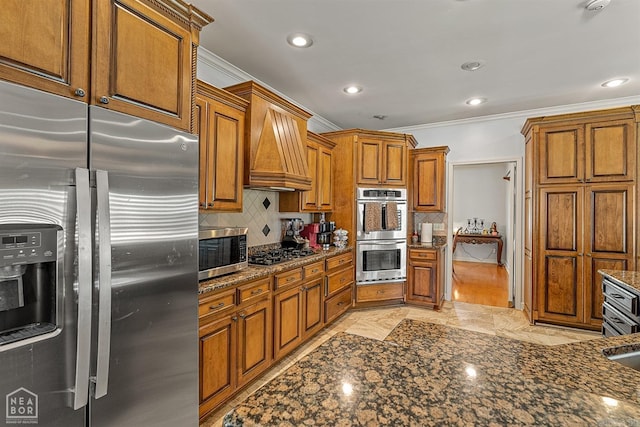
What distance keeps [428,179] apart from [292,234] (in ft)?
7.75

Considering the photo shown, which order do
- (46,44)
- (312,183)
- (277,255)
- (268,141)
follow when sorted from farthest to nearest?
(312,183), (277,255), (268,141), (46,44)

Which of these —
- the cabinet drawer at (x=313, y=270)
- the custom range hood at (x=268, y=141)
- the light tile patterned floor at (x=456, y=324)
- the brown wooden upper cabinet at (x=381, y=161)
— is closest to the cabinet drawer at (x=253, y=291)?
the cabinet drawer at (x=313, y=270)

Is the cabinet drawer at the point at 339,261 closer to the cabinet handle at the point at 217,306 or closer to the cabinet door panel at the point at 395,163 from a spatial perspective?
the cabinet door panel at the point at 395,163

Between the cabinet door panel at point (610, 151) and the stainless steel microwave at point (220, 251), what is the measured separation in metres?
3.85

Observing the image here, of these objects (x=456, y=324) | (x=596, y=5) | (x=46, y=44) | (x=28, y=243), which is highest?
(x=596, y=5)

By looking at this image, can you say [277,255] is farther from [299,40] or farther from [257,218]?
[299,40]

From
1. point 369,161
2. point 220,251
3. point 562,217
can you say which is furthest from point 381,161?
point 220,251

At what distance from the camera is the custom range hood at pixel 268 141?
272 centimetres

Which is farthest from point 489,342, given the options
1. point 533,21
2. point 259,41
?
point 259,41

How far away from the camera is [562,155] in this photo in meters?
3.61

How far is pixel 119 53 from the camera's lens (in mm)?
1391

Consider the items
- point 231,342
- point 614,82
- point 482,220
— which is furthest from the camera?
point 482,220

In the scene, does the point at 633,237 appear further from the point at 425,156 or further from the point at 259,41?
the point at 259,41

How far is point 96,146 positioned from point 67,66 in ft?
1.04
